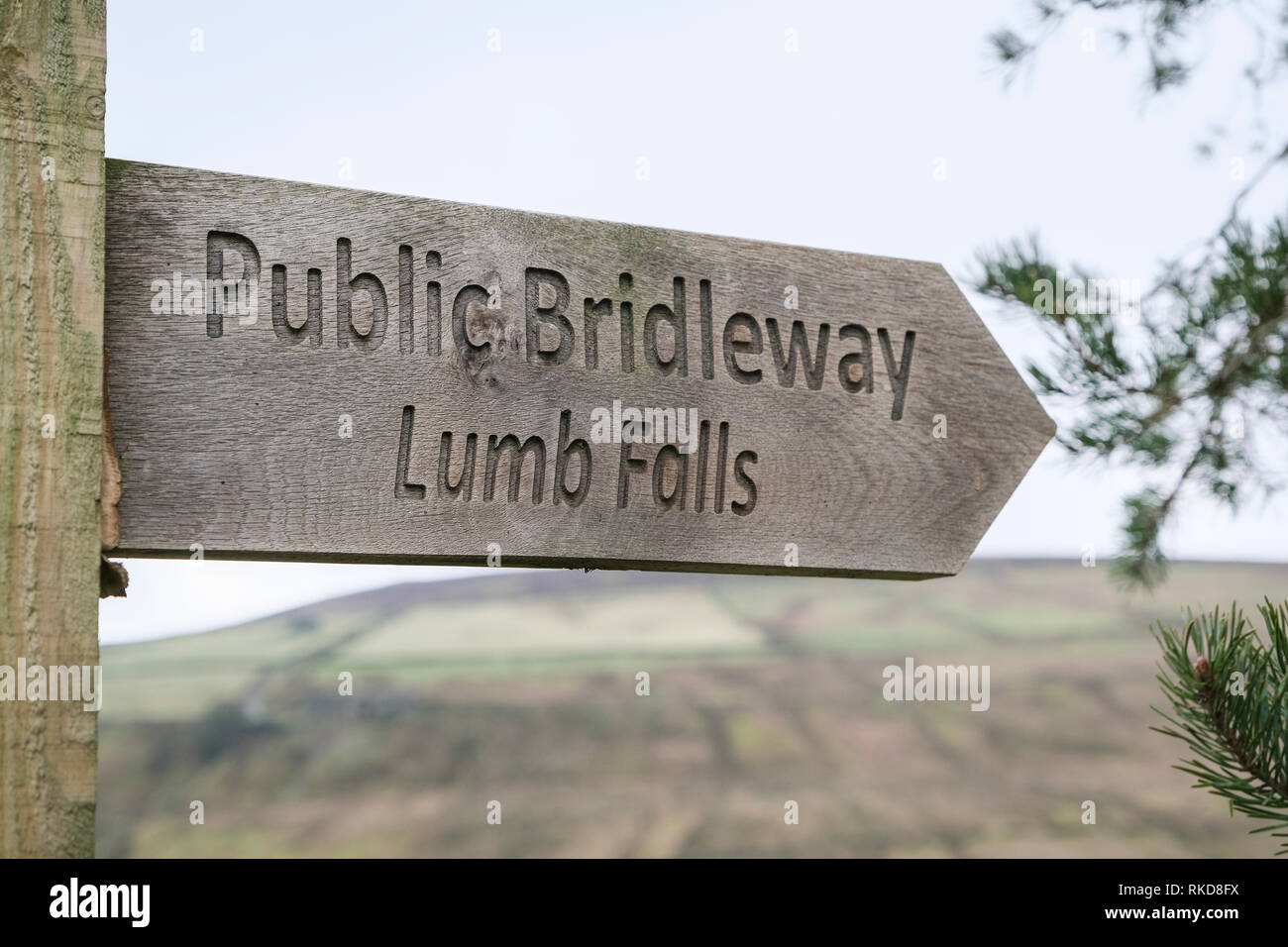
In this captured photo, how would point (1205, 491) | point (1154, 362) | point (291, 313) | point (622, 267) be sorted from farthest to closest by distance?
point (1205, 491) → point (1154, 362) → point (622, 267) → point (291, 313)

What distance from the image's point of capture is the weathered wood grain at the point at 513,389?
0.83m

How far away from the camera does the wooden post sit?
28.9 inches

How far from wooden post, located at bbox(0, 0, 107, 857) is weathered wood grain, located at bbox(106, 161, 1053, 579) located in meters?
0.04

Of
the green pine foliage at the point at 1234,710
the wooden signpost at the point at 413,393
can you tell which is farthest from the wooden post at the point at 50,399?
the green pine foliage at the point at 1234,710

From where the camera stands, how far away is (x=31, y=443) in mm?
755

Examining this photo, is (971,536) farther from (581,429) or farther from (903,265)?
(581,429)

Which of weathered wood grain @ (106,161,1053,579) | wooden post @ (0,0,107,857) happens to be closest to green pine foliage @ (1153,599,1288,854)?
weathered wood grain @ (106,161,1053,579)

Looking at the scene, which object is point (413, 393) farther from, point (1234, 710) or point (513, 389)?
point (1234, 710)

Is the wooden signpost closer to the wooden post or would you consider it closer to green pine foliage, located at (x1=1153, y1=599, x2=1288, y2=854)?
the wooden post

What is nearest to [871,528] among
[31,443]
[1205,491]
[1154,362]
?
[31,443]

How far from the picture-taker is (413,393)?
2.89ft

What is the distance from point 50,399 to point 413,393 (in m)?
0.25

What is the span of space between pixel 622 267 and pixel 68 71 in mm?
439

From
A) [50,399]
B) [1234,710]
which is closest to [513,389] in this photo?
[50,399]
